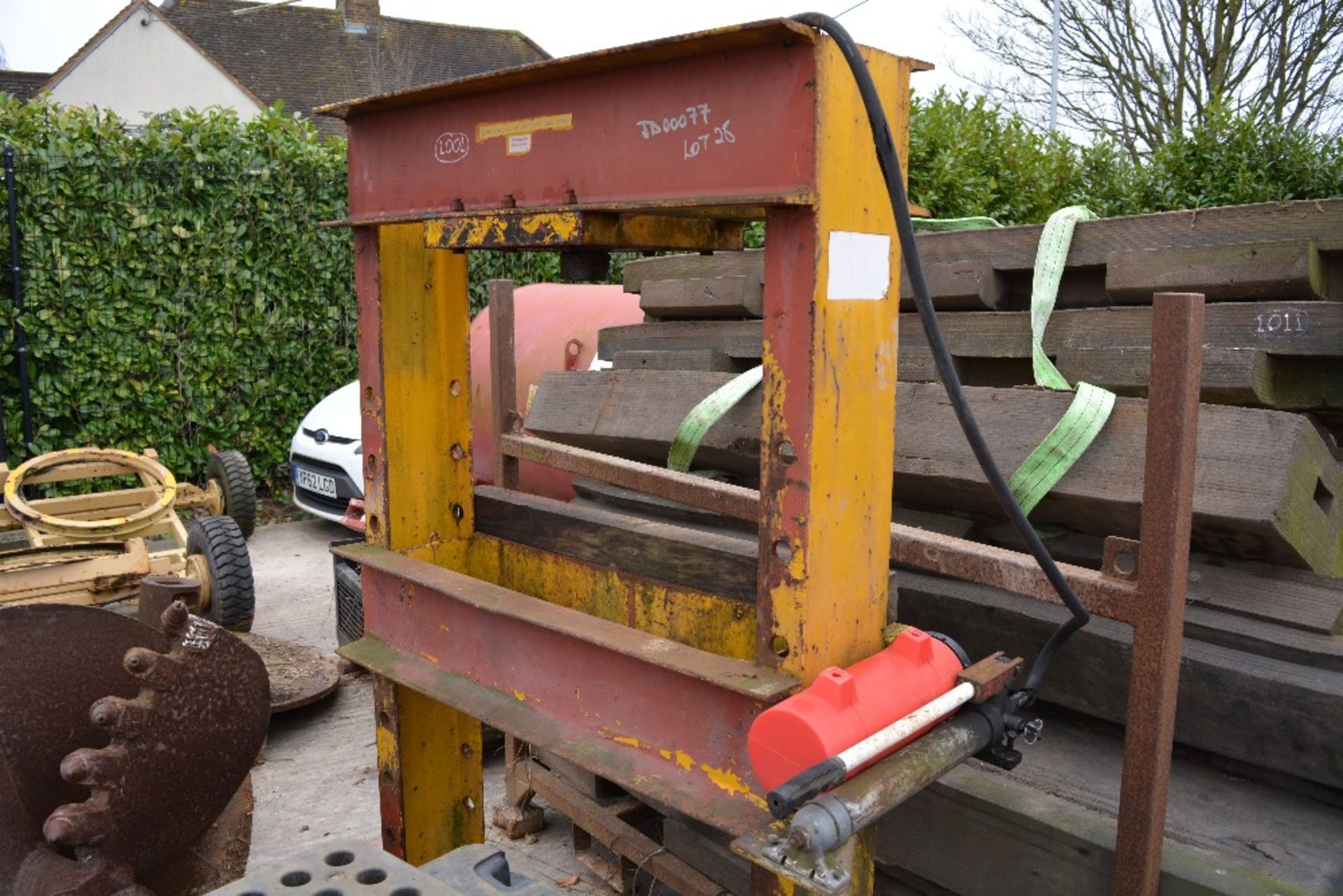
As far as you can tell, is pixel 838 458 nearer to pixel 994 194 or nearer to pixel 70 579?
pixel 70 579

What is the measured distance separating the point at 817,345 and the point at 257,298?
761 centimetres

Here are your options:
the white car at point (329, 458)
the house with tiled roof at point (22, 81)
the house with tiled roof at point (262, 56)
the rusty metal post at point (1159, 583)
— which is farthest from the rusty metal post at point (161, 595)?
the house with tiled roof at point (22, 81)

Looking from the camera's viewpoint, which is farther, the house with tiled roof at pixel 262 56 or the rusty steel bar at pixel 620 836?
the house with tiled roof at pixel 262 56

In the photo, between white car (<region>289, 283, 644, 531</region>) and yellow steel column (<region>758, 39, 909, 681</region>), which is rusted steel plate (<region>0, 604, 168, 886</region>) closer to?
yellow steel column (<region>758, 39, 909, 681</region>)

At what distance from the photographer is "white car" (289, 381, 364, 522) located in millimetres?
7426

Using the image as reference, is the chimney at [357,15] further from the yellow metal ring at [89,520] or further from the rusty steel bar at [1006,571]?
the rusty steel bar at [1006,571]

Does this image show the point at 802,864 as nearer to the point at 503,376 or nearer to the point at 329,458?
the point at 503,376

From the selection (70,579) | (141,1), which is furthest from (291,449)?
(141,1)

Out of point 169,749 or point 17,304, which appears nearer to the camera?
point 169,749

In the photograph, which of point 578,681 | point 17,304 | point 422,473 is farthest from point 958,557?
point 17,304

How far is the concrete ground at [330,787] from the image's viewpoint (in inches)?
144

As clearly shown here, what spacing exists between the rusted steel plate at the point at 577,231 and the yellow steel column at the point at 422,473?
12.4 inches

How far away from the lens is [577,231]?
1.96 m

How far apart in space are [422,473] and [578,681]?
2.71 feet
